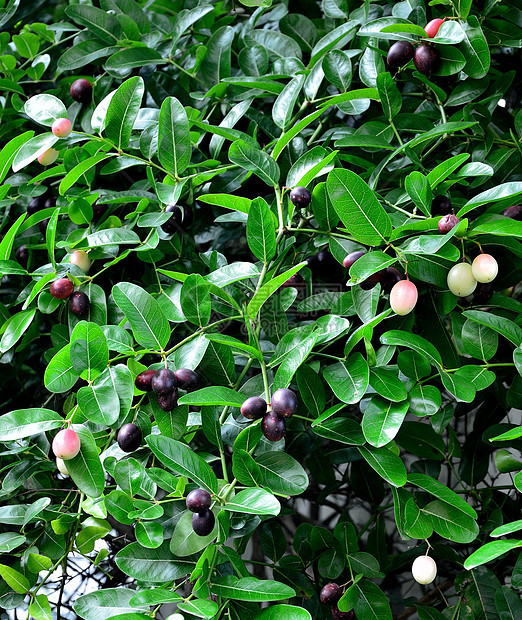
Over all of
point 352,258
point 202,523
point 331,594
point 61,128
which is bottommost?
point 331,594

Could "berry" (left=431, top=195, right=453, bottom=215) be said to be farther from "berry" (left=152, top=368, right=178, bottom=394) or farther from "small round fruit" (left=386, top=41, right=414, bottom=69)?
"berry" (left=152, top=368, right=178, bottom=394)

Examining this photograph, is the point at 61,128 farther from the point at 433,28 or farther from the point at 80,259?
the point at 433,28

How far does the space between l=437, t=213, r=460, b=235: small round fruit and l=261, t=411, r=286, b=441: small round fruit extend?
0.92 ft

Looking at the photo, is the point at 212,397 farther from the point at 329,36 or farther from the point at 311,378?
the point at 329,36

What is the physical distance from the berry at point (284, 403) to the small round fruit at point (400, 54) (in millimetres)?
521

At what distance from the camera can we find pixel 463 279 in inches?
29.2

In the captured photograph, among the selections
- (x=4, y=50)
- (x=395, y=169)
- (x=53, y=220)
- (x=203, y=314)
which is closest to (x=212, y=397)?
(x=203, y=314)

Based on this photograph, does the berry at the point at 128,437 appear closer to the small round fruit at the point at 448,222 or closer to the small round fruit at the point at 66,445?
the small round fruit at the point at 66,445

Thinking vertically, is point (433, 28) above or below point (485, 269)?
above

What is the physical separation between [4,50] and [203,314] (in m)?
0.87

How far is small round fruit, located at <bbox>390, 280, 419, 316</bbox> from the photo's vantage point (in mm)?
709

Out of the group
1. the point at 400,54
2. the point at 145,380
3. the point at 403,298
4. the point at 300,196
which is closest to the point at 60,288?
the point at 145,380

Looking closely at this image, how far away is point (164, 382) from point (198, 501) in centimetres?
14

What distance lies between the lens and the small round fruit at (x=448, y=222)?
71cm
